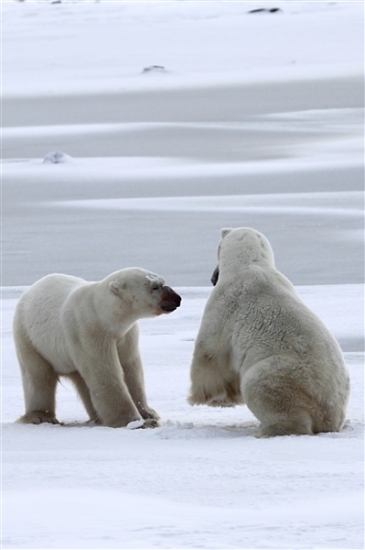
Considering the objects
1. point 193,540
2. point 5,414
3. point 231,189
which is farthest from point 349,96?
point 193,540

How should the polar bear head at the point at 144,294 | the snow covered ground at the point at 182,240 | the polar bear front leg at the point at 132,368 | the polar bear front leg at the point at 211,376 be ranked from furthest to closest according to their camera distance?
the polar bear front leg at the point at 132,368, the polar bear head at the point at 144,294, the polar bear front leg at the point at 211,376, the snow covered ground at the point at 182,240

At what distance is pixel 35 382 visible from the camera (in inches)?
199

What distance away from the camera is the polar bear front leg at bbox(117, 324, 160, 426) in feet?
16.2

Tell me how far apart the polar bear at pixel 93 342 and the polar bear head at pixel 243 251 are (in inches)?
11.4

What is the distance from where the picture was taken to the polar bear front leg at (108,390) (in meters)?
4.76

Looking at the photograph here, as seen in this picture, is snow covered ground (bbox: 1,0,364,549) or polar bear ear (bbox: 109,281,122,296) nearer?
snow covered ground (bbox: 1,0,364,549)

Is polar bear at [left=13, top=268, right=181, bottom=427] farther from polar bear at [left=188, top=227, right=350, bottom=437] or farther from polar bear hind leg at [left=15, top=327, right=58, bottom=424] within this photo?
polar bear at [left=188, top=227, right=350, bottom=437]

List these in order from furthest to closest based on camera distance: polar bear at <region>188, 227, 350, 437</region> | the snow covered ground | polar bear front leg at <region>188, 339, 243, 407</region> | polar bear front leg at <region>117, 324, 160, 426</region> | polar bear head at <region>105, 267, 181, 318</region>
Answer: polar bear front leg at <region>117, 324, 160, 426</region> < polar bear head at <region>105, 267, 181, 318</region> < polar bear front leg at <region>188, 339, 243, 407</region> < polar bear at <region>188, 227, 350, 437</region> < the snow covered ground

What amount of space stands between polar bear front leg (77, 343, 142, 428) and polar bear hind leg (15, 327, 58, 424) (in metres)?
0.30

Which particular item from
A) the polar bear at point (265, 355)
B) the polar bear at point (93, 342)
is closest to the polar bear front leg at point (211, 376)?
the polar bear at point (265, 355)

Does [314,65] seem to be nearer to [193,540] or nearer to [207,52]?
[207,52]

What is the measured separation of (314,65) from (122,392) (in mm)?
25522

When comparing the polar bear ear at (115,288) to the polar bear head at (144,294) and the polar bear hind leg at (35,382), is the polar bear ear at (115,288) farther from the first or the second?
the polar bear hind leg at (35,382)

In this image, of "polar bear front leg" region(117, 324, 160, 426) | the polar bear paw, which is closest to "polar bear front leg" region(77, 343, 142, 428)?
"polar bear front leg" region(117, 324, 160, 426)
